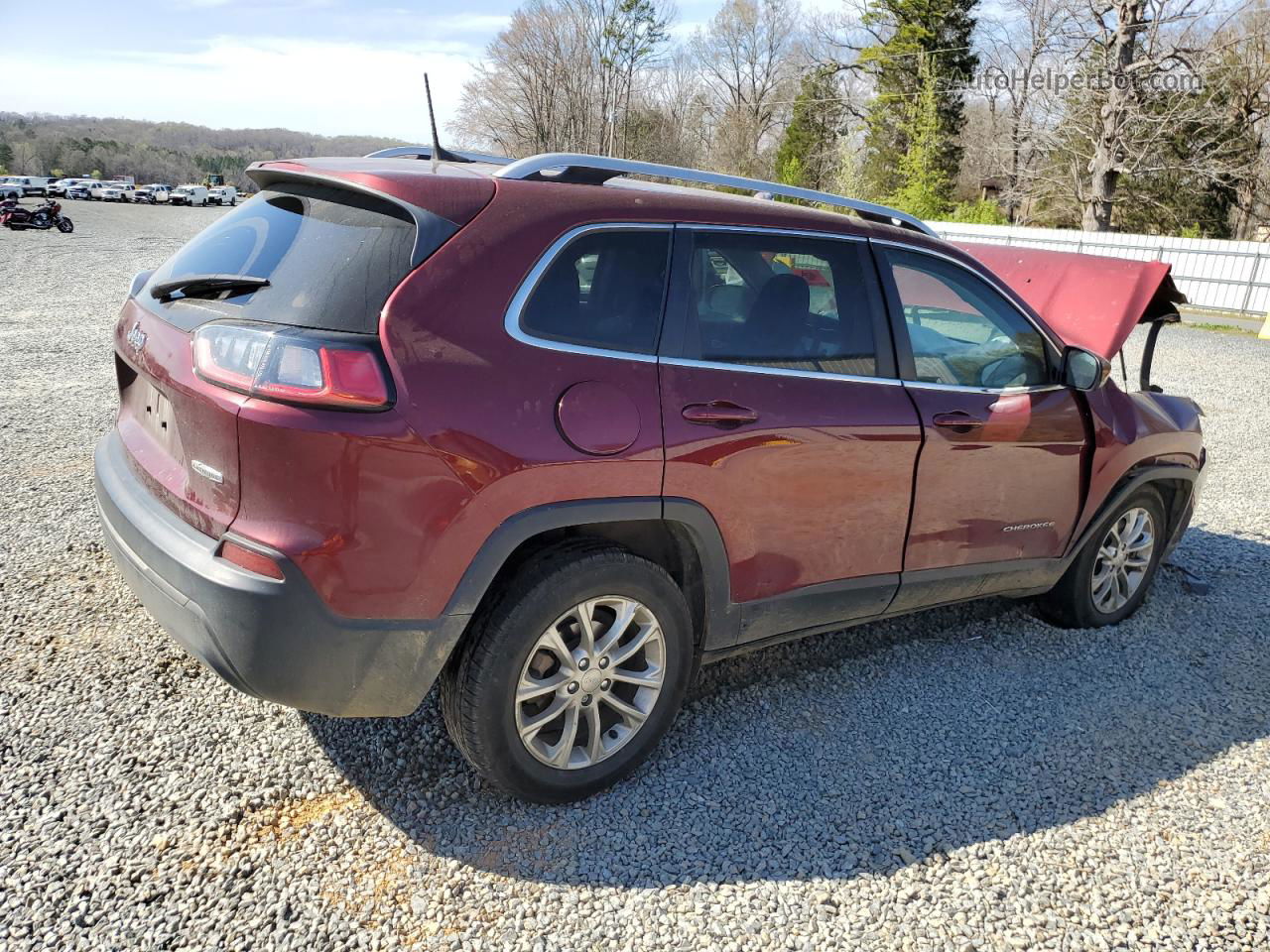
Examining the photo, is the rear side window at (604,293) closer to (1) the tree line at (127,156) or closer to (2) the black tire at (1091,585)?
(2) the black tire at (1091,585)

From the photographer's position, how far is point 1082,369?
12.6ft

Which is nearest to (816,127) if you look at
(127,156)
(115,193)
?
(115,193)

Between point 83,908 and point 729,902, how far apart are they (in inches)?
65.8

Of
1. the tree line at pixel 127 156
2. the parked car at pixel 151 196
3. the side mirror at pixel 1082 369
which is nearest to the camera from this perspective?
the side mirror at pixel 1082 369

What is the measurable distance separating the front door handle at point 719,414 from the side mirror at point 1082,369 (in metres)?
1.72

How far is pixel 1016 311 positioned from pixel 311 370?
9.22 ft

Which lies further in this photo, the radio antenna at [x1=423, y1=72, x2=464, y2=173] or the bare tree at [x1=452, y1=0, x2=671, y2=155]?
the bare tree at [x1=452, y1=0, x2=671, y2=155]

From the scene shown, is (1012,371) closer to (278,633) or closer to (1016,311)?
(1016,311)

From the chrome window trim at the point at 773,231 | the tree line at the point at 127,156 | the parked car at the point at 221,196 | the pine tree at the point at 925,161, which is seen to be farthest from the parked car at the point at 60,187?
the chrome window trim at the point at 773,231

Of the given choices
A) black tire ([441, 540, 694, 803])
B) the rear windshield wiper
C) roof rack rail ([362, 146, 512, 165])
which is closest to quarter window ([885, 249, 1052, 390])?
black tire ([441, 540, 694, 803])

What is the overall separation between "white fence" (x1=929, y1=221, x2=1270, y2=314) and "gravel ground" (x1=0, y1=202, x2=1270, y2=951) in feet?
74.5

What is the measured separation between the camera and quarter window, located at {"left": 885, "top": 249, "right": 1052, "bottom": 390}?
11.4 ft

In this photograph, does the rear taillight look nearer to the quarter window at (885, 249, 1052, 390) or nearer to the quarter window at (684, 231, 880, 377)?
the quarter window at (684, 231, 880, 377)

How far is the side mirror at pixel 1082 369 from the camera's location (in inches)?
150
